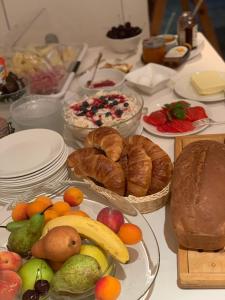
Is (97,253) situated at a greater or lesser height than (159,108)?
greater

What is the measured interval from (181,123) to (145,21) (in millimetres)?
1204

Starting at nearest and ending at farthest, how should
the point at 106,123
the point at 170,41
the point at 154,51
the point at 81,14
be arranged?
the point at 106,123, the point at 154,51, the point at 170,41, the point at 81,14

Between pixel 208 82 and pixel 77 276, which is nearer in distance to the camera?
pixel 77 276

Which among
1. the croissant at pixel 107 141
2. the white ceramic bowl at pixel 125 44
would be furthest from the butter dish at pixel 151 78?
the croissant at pixel 107 141

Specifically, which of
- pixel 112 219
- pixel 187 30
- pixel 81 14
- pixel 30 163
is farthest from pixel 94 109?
pixel 81 14

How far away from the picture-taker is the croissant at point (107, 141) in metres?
0.89

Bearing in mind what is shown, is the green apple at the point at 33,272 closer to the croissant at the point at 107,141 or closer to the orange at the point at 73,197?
the orange at the point at 73,197

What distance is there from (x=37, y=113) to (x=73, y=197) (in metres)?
0.44

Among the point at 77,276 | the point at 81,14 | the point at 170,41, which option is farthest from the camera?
the point at 81,14

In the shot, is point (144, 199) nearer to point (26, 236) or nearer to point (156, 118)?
point (26, 236)

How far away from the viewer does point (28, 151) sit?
1.02 m

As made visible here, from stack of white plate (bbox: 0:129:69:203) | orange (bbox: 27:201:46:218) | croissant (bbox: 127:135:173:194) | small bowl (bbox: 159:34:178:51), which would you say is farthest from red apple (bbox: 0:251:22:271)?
small bowl (bbox: 159:34:178:51)

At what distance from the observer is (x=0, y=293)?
0.60 metres

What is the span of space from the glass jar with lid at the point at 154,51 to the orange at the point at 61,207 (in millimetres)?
963
